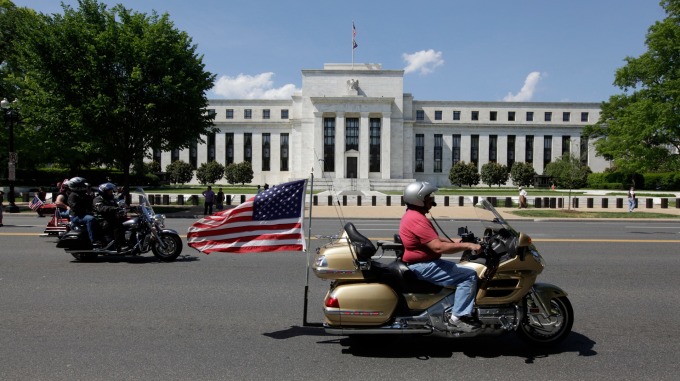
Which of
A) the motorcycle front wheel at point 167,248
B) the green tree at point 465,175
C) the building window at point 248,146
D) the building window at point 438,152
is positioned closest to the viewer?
the motorcycle front wheel at point 167,248

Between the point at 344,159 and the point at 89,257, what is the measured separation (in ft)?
223

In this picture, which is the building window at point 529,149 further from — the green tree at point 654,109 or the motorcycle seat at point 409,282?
the motorcycle seat at point 409,282

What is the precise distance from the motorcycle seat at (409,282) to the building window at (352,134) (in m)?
73.4

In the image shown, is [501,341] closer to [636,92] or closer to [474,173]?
[636,92]

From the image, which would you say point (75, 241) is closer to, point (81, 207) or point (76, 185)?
point (81, 207)

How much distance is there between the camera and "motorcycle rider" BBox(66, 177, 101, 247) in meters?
10.8

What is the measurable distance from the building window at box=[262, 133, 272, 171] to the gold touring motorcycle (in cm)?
8277

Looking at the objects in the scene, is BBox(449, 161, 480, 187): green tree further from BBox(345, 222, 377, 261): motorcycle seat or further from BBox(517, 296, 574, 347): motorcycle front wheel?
BBox(345, 222, 377, 261): motorcycle seat

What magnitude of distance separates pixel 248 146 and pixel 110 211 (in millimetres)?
77582

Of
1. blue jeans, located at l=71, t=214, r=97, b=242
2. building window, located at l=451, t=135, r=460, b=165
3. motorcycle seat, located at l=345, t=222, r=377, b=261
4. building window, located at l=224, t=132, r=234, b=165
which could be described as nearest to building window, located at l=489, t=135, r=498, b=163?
building window, located at l=451, t=135, r=460, b=165

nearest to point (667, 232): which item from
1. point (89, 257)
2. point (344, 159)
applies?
point (89, 257)

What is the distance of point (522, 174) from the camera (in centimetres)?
7544

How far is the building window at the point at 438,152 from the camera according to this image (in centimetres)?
8581

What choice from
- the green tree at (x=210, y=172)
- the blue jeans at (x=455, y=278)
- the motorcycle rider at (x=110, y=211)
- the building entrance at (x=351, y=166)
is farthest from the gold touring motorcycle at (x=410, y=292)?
the green tree at (x=210, y=172)
